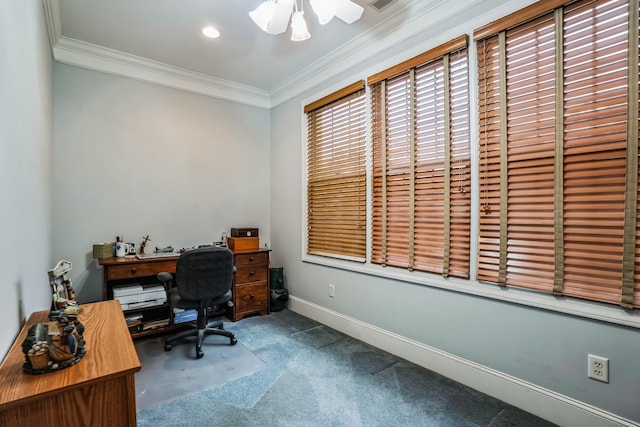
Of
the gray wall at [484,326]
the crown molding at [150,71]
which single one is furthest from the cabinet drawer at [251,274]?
the crown molding at [150,71]

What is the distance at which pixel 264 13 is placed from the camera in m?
1.96

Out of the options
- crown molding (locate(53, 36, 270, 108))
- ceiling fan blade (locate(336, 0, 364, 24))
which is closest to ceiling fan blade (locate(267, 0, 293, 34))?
ceiling fan blade (locate(336, 0, 364, 24))

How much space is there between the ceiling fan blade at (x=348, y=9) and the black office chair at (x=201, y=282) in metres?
1.99

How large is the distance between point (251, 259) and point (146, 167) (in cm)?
147

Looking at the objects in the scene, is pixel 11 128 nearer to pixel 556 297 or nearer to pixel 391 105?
pixel 391 105

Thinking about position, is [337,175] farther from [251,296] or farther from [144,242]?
[144,242]

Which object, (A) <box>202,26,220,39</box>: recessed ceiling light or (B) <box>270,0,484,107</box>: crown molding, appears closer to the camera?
(B) <box>270,0,484,107</box>: crown molding

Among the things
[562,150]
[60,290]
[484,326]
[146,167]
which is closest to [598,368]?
[484,326]

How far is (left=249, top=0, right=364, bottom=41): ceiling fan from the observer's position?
6.22ft

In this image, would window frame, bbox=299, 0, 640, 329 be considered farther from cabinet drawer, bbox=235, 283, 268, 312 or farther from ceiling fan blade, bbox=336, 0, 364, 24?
cabinet drawer, bbox=235, 283, 268, 312

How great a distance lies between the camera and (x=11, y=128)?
121 cm

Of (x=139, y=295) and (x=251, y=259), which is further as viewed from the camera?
(x=251, y=259)

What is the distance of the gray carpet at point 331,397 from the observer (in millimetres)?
1756

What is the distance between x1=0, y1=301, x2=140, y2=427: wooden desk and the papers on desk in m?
1.64
